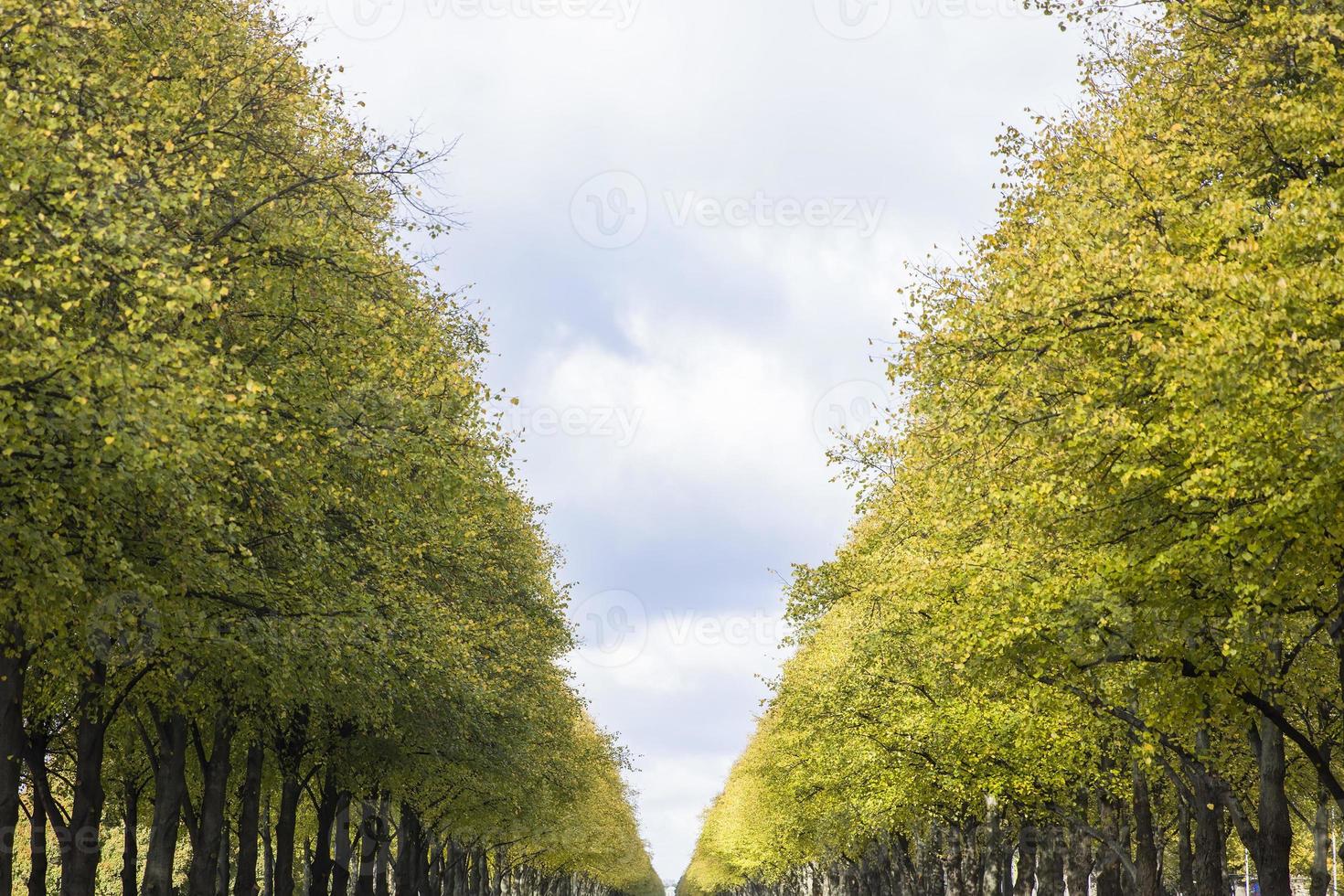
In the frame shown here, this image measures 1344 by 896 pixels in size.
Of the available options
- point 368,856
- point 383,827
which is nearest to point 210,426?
point 368,856

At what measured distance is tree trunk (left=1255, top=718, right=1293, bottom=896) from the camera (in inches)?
838

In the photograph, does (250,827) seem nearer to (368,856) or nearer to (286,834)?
(286,834)

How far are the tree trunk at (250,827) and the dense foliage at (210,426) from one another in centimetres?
9

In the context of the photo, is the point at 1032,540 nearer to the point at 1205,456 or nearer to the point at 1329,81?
the point at 1205,456

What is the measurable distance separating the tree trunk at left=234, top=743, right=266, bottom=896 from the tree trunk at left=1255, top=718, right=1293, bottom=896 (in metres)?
22.9

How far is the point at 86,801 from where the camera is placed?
2641 cm

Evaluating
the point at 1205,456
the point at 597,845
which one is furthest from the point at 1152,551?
the point at 597,845

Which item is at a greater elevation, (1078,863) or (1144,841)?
(1144,841)

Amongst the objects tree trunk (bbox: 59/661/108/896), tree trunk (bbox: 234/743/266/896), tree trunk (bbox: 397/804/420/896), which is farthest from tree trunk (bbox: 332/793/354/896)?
tree trunk (bbox: 59/661/108/896)

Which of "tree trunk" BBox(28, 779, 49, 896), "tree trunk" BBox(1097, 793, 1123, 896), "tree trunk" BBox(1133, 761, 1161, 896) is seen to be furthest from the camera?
"tree trunk" BBox(1097, 793, 1123, 896)

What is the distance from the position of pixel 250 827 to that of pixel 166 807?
559 centimetres

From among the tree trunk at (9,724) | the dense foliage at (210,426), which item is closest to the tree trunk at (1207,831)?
the dense foliage at (210,426)

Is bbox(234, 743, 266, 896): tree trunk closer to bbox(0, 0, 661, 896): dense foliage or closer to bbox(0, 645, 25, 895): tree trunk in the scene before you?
bbox(0, 0, 661, 896): dense foliage

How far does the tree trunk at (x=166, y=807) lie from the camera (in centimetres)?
2697
